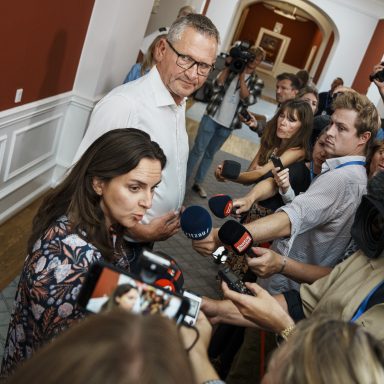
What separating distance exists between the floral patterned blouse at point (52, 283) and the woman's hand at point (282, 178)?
4.64 feet

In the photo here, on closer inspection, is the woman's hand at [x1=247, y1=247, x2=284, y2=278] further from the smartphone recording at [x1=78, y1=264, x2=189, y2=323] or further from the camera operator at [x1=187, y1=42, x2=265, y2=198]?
the camera operator at [x1=187, y1=42, x2=265, y2=198]

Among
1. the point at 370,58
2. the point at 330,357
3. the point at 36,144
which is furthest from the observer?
the point at 370,58

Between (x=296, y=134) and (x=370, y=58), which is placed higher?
(x=370, y=58)

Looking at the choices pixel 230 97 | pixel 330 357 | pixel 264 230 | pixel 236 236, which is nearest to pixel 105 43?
pixel 230 97

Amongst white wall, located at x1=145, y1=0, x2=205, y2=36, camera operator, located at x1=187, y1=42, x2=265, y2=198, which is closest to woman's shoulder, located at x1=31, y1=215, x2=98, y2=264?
camera operator, located at x1=187, y1=42, x2=265, y2=198

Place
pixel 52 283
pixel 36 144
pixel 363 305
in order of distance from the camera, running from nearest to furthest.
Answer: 1. pixel 52 283
2. pixel 363 305
3. pixel 36 144

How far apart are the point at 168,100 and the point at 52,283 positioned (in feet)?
3.67

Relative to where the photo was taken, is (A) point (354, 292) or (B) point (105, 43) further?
(B) point (105, 43)

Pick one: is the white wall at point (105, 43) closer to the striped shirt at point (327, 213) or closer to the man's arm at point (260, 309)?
the striped shirt at point (327, 213)

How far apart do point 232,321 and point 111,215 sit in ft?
2.09

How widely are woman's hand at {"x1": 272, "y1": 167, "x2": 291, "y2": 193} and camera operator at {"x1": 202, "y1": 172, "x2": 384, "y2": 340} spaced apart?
91cm

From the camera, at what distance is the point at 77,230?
1.43 meters

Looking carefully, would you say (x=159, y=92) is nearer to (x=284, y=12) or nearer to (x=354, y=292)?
(x=354, y=292)

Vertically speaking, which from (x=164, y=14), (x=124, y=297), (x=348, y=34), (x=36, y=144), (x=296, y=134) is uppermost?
(x=348, y=34)
